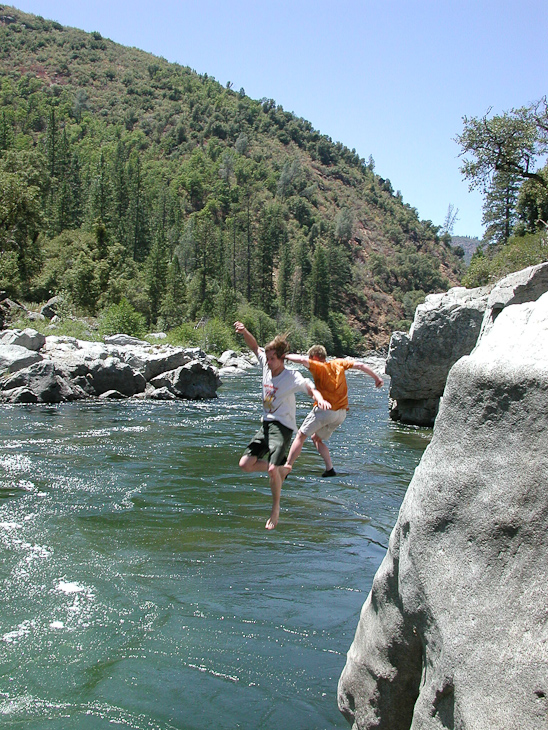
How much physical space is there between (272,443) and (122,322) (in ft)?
132

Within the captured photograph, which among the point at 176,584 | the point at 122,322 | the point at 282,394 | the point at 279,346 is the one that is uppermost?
the point at 279,346

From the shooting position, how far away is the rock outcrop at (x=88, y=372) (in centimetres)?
2647

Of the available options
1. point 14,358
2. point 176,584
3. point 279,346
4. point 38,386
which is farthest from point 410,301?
point 279,346

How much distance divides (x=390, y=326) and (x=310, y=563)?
374ft

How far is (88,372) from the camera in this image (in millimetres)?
29172

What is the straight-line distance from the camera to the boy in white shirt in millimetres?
7902

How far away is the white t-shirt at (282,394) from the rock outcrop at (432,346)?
595 inches

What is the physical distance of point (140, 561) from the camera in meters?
9.62

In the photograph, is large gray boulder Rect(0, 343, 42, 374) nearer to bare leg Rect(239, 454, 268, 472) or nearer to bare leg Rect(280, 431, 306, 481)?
bare leg Rect(280, 431, 306, 481)

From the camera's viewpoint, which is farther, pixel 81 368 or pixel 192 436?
pixel 81 368

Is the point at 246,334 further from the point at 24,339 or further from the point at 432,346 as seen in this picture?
the point at 24,339

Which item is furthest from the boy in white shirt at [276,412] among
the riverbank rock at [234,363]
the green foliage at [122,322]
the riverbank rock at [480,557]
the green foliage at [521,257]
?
the riverbank rock at [234,363]

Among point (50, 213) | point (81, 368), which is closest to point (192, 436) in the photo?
point (81, 368)

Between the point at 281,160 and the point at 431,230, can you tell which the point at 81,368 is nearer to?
the point at 281,160
